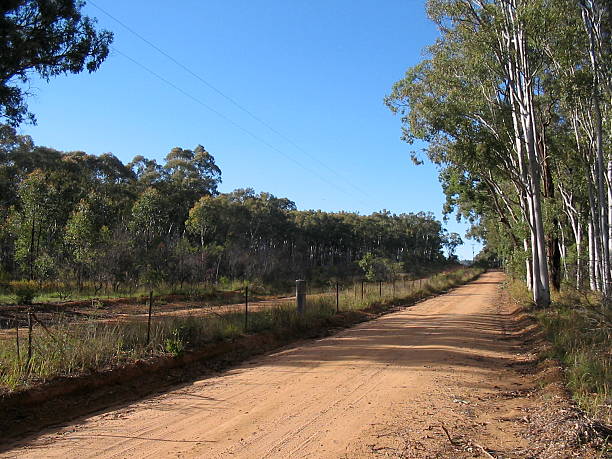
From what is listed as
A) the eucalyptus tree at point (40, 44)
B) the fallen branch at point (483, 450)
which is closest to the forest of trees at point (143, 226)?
the eucalyptus tree at point (40, 44)

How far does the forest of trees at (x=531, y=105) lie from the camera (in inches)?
680

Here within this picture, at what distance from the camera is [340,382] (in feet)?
28.0

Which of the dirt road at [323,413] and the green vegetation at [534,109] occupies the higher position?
the green vegetation at [534,109]

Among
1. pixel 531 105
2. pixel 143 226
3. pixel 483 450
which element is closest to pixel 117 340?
pixel 483 450

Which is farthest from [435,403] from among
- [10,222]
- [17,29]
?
[10,222]

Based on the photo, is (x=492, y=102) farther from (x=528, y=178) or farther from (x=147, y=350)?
(x=147, y=350)

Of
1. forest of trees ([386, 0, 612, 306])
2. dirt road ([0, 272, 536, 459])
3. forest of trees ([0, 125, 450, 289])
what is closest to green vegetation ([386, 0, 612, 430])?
forest of trees ([386, 0, 612, 306])

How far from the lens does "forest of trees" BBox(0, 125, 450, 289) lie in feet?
95.8

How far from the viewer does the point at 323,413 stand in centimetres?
669

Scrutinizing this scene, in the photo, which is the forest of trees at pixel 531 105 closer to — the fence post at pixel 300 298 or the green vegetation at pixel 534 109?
the green vegetation at pixel 534 109

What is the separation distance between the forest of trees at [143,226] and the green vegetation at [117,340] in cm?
1617

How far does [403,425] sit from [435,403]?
123cm

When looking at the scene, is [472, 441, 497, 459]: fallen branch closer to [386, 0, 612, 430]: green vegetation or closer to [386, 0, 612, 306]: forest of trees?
[386, 0, 612, 430]: green vegetation

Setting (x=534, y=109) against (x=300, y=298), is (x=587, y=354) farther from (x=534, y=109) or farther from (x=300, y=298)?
(x=534, y=109)
